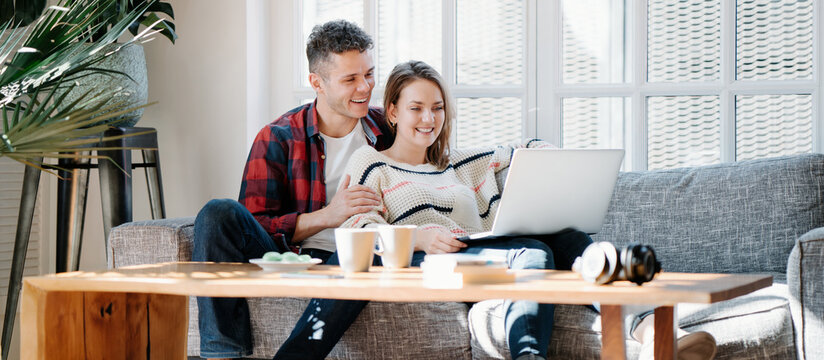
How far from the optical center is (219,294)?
128 cm

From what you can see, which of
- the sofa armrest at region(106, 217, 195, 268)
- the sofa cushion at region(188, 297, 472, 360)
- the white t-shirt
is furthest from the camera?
the white t-shirt

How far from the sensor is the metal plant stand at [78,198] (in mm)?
2688

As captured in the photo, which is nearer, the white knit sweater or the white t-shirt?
the white knit sweater

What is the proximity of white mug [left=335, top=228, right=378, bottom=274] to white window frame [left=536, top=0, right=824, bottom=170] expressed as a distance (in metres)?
1.54

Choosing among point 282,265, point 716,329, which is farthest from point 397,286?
point 716,329

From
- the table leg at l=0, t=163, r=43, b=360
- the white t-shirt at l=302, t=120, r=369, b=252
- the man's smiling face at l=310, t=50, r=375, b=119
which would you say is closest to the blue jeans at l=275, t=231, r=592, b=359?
the white t-shirt at l=302, t=120, r=369, b=252

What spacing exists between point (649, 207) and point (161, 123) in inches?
71.4

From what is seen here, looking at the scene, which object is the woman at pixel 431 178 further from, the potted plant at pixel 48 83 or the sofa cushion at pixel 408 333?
the potted plant at pixel 48 83

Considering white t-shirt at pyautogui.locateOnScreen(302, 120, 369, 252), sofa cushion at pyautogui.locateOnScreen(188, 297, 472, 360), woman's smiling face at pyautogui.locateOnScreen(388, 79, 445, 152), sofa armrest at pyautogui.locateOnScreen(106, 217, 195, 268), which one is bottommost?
sofa cushion at pyautogui.locateOnScreen(188, 297, 472, 360)

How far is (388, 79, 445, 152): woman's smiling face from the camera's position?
2354mm

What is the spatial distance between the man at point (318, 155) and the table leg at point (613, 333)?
990mm

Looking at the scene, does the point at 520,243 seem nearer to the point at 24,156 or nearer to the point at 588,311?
the point at 588,311

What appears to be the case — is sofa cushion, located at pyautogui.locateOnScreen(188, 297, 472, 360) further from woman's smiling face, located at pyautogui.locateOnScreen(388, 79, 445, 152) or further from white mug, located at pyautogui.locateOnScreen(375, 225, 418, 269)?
woman's smiling face, located at pyautogui.locateOnScreen(388, 79, 445, 152)

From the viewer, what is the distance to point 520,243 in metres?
1.99
